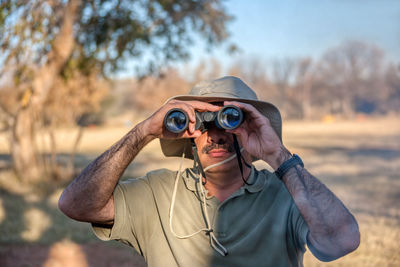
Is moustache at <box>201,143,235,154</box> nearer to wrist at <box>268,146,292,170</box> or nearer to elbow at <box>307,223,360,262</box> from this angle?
wrist at <box>268,146,292,170</box>

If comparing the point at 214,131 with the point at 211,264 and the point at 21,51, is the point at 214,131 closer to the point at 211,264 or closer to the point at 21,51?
the point at 211,264

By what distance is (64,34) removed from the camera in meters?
9.05

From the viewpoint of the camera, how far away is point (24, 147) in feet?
31.1

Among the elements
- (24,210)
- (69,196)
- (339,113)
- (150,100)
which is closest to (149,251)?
(69,196)

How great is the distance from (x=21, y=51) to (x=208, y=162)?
7.51 metres

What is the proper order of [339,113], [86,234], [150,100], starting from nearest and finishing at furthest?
[86,234], [150,100], [339,113]

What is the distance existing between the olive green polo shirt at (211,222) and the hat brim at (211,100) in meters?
0.37

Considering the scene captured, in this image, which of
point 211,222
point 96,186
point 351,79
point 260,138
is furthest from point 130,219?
point 351,79

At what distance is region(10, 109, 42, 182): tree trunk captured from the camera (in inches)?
370

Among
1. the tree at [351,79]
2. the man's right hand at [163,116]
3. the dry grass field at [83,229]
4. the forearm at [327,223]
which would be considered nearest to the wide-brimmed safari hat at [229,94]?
the man's right hand at [163,116]

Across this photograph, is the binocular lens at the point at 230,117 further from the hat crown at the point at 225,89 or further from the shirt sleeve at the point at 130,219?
the shirt sleeve at the point at 130,219

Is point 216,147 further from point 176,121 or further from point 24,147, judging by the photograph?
point 24,147

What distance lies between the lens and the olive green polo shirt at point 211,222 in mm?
1971

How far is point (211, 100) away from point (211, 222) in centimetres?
69
